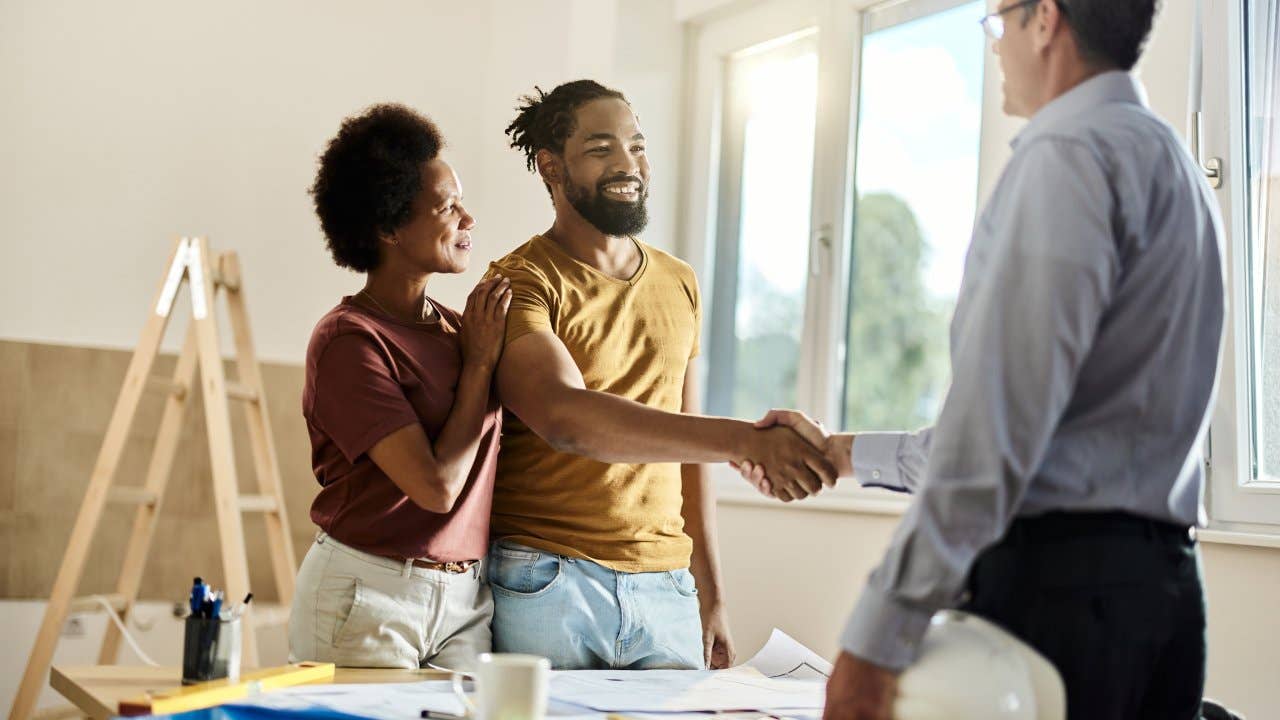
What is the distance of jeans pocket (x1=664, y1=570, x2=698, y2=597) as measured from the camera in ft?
6.40

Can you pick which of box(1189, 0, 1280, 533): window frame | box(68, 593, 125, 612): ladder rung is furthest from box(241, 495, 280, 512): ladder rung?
box(1189, 0, 1280, 533): window frame

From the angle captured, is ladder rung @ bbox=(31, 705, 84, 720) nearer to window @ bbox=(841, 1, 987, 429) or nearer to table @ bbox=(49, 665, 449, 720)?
table @ bbox=(49, 665, 449, 720)

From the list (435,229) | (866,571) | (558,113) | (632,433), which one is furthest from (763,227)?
(632,433)

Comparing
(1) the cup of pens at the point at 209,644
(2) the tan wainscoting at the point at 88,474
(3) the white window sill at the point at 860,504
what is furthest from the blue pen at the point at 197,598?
(2) the tan wainscoting at the point at 88,474

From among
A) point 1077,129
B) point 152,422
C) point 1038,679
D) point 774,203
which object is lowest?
point 1038,679

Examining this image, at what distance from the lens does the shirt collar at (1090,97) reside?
1.14m

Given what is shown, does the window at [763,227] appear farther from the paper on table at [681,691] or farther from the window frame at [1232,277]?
the paper on table at [681,691]

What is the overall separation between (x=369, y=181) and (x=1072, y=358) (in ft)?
4.25

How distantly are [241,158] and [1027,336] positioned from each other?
3.17 m

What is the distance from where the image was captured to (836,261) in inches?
124

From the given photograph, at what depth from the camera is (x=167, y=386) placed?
3150 mm

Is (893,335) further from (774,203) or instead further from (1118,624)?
(1118,624)

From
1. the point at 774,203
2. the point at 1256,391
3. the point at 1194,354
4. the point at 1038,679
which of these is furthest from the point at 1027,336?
the point at 774,203

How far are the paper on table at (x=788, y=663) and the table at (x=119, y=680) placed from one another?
51cm
